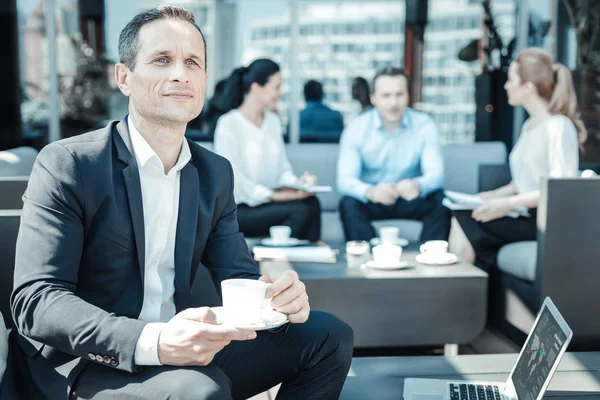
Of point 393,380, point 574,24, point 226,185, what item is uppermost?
point 574,24

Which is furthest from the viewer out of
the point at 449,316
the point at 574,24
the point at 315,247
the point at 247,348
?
the point at 574,24

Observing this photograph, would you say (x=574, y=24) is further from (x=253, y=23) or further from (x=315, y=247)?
(x=315, y=247)

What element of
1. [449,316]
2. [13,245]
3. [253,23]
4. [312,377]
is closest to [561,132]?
[449,316]

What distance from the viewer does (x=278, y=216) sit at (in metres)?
4.09

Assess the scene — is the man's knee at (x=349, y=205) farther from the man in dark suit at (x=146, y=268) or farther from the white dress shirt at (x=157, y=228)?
the white dress shirt at (x=157, y=228)

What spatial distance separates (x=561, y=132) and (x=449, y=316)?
1259mm

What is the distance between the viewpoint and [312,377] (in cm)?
176

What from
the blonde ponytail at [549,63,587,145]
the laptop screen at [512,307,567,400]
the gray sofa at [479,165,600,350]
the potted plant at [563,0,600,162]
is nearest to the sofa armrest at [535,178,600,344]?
the gray sofa at [479,165,600,350]

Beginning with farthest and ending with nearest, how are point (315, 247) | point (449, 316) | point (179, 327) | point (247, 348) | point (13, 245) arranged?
point (315, 247) < point (449, 316) < point (13, 245) < point (247, 348) < point (179, 327)

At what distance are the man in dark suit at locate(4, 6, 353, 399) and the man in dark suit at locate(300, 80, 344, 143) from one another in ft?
13.7

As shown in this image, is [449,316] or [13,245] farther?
[449,316]

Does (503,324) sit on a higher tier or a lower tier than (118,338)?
lower

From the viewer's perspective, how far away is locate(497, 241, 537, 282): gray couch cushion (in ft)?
10.7

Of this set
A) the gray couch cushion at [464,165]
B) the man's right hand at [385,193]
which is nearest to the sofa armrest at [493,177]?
the gray couch cushion at [464,165]
